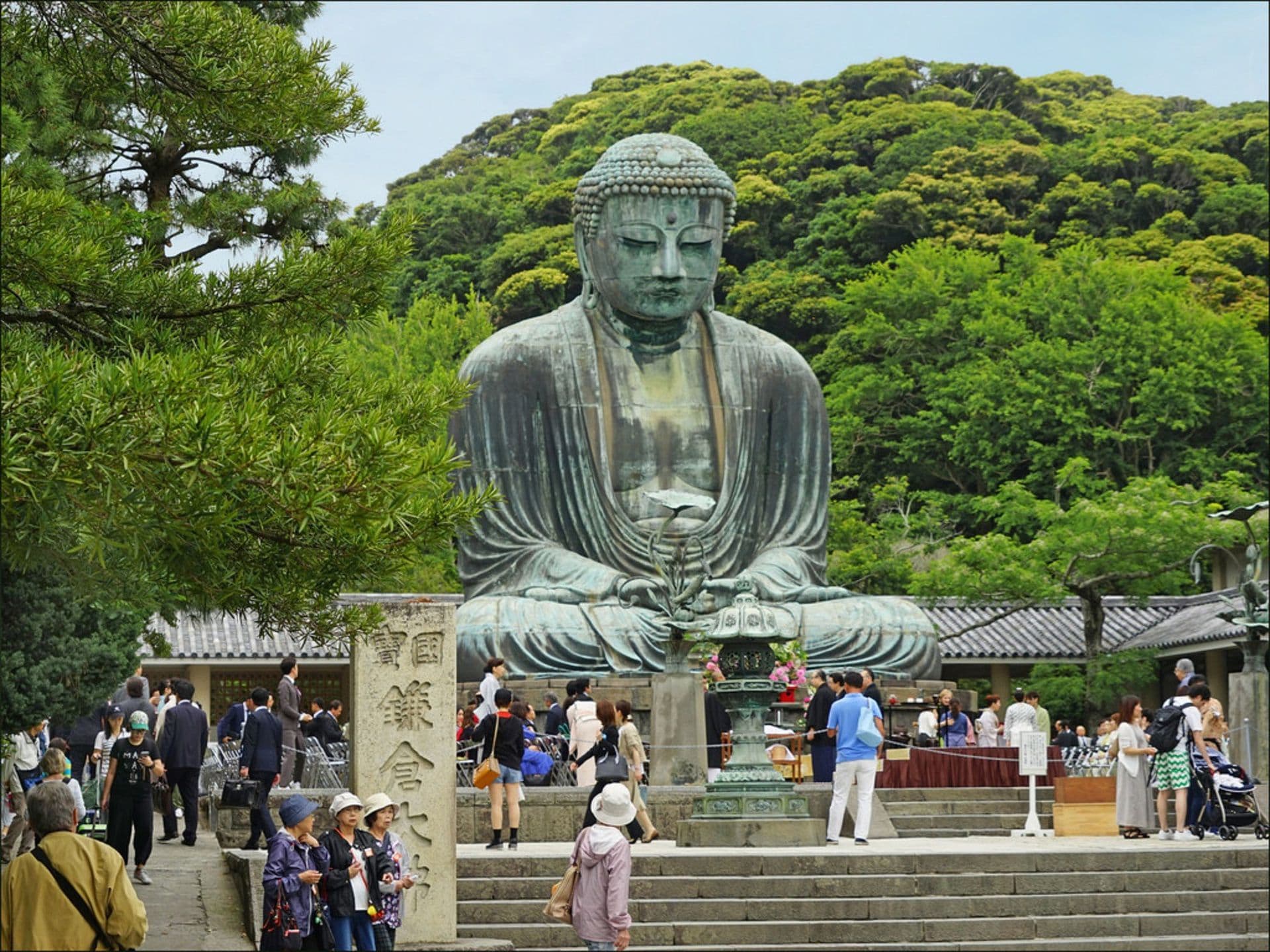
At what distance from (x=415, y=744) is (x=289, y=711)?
18.1ft

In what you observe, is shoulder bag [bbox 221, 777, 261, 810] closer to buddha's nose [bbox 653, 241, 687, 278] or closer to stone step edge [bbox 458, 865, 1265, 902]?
stone step edge [bbox 458, 865, 1265, 902]

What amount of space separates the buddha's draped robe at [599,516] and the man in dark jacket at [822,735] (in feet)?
11.8

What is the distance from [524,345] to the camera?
20.7 meters

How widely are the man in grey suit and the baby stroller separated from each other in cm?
644

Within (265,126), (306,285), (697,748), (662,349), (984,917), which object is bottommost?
(984,917)

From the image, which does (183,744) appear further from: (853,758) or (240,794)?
(853,758)

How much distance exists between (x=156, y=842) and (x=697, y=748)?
393cm

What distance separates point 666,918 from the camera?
1095cm

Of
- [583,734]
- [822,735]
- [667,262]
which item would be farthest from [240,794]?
[667,262]

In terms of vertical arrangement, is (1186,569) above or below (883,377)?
below

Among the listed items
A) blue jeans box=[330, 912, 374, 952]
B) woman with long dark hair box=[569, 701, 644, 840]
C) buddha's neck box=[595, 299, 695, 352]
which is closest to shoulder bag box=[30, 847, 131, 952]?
blue jeans box=[330, 912, 374, 952]

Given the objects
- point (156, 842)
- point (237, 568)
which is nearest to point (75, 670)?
point (156, 842)

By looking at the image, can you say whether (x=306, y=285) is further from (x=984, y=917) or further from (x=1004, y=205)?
(x=1004, y=205)

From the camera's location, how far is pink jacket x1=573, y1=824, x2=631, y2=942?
808cm
